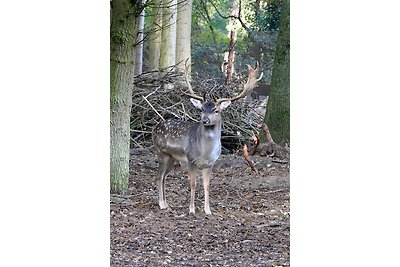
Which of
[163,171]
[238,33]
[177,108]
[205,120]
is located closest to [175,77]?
[177,108]

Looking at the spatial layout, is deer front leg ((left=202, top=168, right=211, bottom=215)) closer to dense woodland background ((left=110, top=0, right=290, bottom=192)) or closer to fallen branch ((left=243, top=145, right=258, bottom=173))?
dense woodland background ((left=110, top=0, right=290, bottom=192))

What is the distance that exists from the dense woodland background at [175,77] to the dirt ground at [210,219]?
0.28 m

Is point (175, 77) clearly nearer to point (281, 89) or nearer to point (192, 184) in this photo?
point (281, 89)

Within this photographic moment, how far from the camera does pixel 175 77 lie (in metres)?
4.84

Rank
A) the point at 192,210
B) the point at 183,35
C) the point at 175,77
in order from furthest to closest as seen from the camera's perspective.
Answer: the point at 183,35 → the point at 175,77 → the point at 192,210

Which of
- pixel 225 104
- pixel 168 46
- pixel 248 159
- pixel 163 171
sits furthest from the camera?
pixel 168 46

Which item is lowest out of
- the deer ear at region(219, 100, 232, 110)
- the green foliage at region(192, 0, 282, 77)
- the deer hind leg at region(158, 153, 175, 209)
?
the deer hind leg at region(158, 153, 175, 209)

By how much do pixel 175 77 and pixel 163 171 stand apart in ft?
4.68

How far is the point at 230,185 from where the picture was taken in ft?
12.5

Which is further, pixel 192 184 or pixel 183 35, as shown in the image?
pixel 183 35

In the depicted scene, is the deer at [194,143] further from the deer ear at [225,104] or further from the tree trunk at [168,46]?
the tree trunk at [168,46]

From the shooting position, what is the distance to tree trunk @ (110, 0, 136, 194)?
3.28 m

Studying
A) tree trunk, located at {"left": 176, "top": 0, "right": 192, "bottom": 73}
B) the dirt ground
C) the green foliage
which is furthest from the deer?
the green foliage

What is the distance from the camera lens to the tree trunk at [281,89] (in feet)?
15.1
